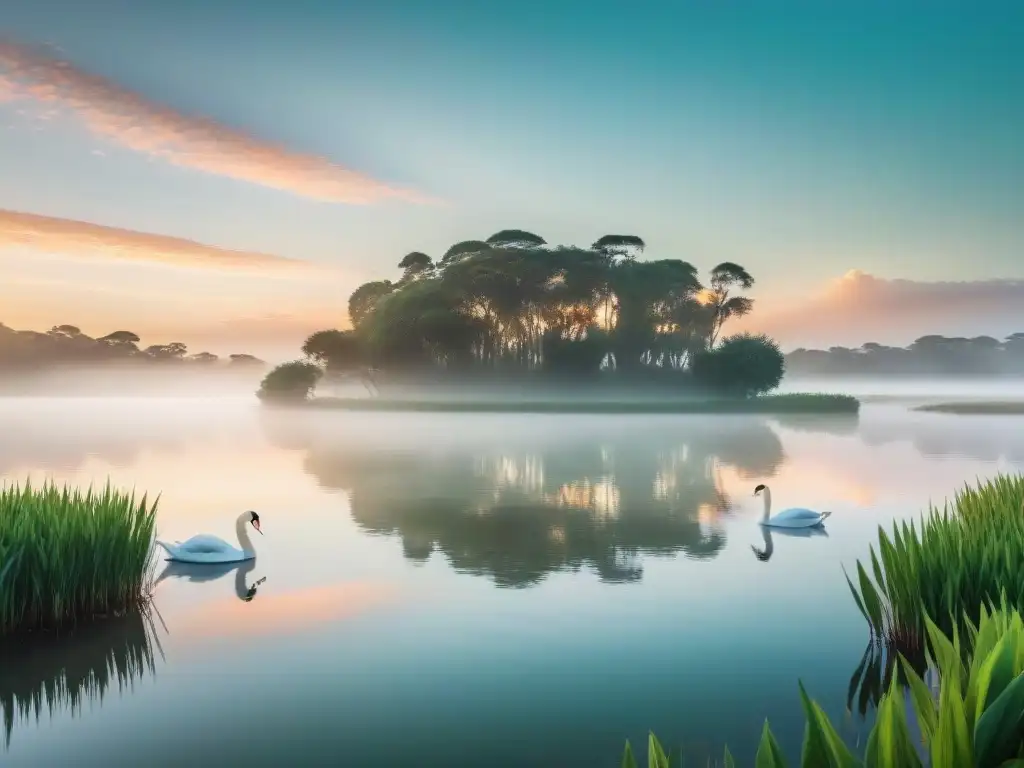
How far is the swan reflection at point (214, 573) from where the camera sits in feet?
32.4

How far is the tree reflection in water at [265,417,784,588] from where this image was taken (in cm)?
1170

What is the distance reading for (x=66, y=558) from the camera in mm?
7812

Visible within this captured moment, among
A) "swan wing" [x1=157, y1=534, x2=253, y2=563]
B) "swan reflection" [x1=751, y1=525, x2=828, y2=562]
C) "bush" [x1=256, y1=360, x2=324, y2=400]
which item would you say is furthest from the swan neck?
"bush" [x1=256, y1=360, x2=324, y2=400]

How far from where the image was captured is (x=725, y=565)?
428 inches

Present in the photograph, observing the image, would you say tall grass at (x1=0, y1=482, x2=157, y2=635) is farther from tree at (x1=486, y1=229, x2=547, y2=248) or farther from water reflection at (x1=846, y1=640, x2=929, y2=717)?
tree at (x1=486, y1=229, x2=547, y2=248)

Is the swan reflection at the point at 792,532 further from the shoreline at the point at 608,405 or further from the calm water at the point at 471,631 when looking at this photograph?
the shoreline at the point at 608,405

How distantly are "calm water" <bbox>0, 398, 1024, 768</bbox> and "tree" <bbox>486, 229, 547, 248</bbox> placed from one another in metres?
50.9

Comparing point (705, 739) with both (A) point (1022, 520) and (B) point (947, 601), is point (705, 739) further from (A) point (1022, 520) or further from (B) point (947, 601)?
(A) point (1022, 520)

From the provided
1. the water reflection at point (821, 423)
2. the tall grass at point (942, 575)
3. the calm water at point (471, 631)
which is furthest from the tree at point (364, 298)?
the tall grass at point (942, 575)

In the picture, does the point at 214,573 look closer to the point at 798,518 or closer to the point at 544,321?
the point at 798,518

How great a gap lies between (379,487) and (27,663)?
39.8 feet

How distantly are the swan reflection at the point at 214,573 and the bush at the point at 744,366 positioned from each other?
1985 inches

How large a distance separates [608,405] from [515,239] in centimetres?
1883

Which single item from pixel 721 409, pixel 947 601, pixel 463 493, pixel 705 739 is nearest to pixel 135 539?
pixel 705 739
